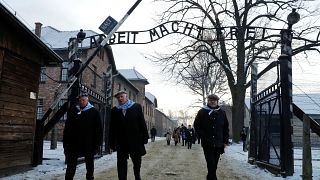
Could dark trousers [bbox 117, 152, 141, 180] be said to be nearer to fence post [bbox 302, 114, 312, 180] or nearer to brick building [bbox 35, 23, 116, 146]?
fence post [bbox 302, 114, 312, 180]

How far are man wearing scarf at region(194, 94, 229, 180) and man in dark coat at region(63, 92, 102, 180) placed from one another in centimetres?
208

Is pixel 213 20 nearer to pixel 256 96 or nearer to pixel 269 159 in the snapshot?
pixel 256 96

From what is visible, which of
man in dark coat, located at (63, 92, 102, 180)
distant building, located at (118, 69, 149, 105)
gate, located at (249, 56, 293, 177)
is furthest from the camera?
distant building, located at (118, 69, 149, 105)

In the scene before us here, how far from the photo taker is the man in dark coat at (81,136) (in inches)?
285

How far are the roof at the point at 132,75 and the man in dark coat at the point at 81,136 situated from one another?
57.3 meters

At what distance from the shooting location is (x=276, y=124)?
10.7 meters

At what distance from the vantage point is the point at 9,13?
8086 mm

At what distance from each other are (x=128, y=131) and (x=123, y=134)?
12 cm

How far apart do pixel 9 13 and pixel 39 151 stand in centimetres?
480

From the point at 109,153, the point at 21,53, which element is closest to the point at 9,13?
the point at 21,53

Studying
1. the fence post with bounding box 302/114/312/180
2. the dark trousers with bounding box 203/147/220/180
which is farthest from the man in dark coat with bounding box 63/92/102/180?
the fence post with bounding box 302/114/312/180

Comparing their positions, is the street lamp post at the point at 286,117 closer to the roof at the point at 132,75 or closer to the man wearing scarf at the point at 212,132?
the man wearing scarf at the point at 212,132

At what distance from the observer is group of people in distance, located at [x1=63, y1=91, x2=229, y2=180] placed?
6961mm

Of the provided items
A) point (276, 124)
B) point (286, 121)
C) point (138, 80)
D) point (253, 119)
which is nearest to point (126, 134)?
point (286, 121)
